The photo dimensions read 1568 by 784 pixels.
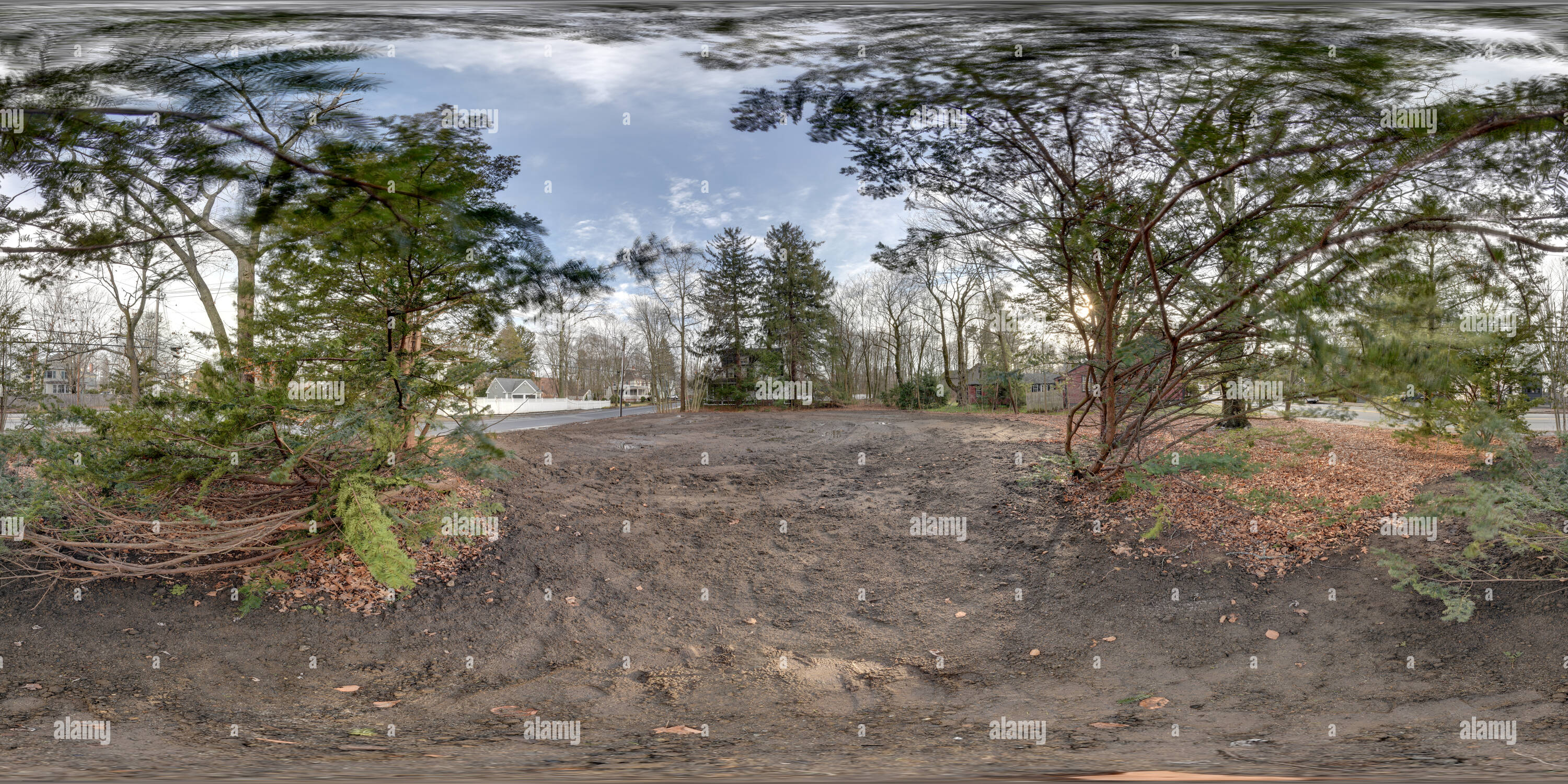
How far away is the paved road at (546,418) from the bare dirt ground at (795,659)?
25cm

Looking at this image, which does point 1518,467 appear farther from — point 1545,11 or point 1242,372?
point 1545,11

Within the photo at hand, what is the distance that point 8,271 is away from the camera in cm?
235

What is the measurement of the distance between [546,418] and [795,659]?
99.0 inches

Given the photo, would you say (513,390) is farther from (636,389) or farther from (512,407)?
(636,389)

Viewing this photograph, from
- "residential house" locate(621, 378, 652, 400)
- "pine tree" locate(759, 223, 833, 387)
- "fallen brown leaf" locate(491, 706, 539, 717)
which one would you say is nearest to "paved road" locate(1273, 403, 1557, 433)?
"pine tree" locate(759, 223, 833, 387)

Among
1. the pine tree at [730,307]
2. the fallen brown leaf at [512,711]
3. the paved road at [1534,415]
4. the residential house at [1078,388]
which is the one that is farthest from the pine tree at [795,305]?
the residential house at [1078,388]

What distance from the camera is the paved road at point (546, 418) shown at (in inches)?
129

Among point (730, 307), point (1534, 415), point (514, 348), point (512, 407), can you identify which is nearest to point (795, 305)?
point (730, 307)

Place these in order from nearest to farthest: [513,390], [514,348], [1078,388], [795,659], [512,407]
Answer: [514,348], [795,659], [513,390], [512,407], [1078,388]

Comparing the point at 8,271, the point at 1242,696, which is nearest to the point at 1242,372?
the point at 1242,696

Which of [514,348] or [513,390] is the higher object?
[514,348]

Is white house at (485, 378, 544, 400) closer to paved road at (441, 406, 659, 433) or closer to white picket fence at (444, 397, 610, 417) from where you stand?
white picket fence at (444, 397, 610, 417)

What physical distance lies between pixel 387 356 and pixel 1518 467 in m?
6.52

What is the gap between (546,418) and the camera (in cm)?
450
